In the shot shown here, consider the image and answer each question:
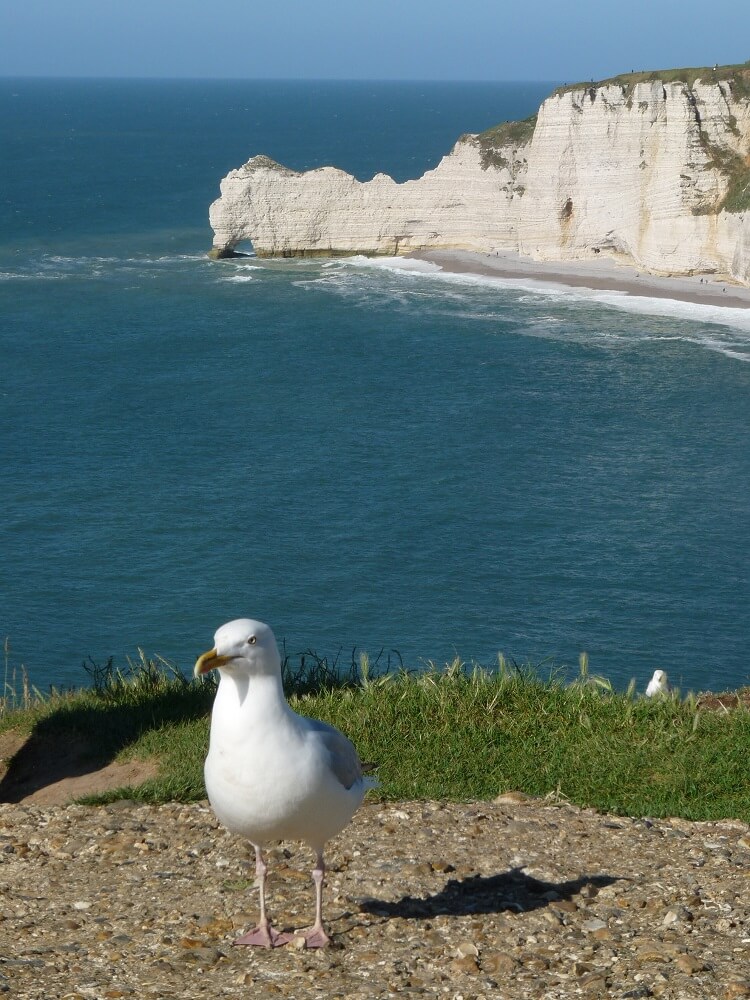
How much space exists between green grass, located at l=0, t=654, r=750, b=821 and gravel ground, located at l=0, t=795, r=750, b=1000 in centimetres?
40

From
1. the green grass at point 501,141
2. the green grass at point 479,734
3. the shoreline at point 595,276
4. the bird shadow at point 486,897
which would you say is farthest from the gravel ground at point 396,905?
the green grass at point 501,141

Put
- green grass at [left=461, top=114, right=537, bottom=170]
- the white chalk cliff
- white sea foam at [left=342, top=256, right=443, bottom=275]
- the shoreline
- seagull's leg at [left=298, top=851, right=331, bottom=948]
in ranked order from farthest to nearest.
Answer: green grass at [left=461, top=114, right=537, bottom=170] → white sea foam at [left=342, top=256, right=443, bottom=275] → the white chalk cliff → the shoreline → seagull's leg at [left=298, top=851, right=331, bottom=948]

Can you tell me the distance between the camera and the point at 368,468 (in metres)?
43.9

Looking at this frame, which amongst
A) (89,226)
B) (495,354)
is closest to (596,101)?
(495,354)

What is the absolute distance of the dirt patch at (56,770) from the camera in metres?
10.2

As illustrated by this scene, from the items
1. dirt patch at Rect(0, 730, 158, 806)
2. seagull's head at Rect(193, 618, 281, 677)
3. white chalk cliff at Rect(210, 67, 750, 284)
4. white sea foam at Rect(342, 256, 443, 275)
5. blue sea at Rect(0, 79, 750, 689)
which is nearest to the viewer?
seagull's head at Rect(193, 618, 281, 677)

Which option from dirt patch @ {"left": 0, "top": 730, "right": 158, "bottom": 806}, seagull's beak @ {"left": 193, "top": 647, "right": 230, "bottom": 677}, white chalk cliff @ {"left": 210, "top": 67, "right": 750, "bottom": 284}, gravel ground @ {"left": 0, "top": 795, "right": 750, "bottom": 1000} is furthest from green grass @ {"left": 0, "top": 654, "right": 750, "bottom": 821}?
white chalk cliff @ {"left": 210, "top": 67, "right": 750, "bottom": 284}

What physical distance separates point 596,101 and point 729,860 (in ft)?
227

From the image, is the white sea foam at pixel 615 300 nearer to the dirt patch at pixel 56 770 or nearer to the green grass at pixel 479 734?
the green grass at pixel 479 734

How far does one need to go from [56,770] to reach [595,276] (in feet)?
210

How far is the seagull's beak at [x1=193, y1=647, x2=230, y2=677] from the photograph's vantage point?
613 cm

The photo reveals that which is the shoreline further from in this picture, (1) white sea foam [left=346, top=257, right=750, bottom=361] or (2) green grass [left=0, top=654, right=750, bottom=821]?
(2) green grass [left=0, top=654, right=750, bottom=821]

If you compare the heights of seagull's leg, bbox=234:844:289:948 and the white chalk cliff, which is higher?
the white chalk cliff

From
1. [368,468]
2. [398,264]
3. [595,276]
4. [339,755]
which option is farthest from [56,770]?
[398,264]
